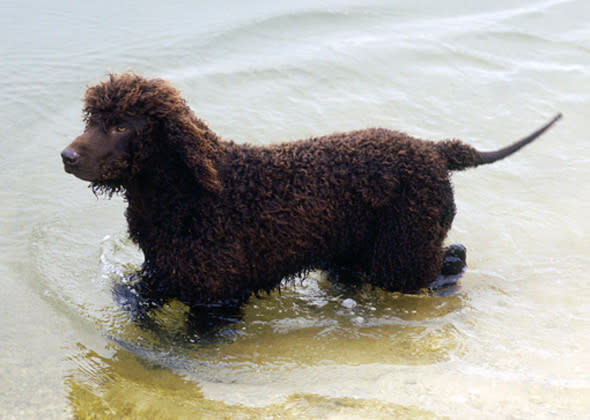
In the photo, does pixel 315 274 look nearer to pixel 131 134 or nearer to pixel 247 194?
pixel 247 194

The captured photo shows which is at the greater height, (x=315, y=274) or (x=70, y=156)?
(x=70, y=156)

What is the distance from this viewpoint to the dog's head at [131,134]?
11.3 ft

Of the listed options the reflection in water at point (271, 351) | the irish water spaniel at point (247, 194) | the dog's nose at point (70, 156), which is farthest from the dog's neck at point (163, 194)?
the reflection in water at point (271, 351)

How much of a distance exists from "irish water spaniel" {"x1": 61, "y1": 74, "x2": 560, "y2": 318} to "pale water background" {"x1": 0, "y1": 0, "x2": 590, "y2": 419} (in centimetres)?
47

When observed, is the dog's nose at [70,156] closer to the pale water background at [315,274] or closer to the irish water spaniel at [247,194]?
the irish water spaniel at [247,194]

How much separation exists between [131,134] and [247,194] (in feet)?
2.57

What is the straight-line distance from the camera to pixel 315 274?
500cm

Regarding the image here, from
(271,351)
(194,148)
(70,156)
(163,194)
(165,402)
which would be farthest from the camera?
(271,351)

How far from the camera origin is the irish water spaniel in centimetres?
358

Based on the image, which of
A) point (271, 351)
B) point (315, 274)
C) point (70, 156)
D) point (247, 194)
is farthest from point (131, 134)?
point (315, 274)

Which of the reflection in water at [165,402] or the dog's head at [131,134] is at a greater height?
the dog's head at [131,134]

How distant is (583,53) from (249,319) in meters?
7.70

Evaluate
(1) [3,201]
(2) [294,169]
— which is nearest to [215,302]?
(2) [294,169]

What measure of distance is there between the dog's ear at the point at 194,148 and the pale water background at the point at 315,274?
1130 millimetres
